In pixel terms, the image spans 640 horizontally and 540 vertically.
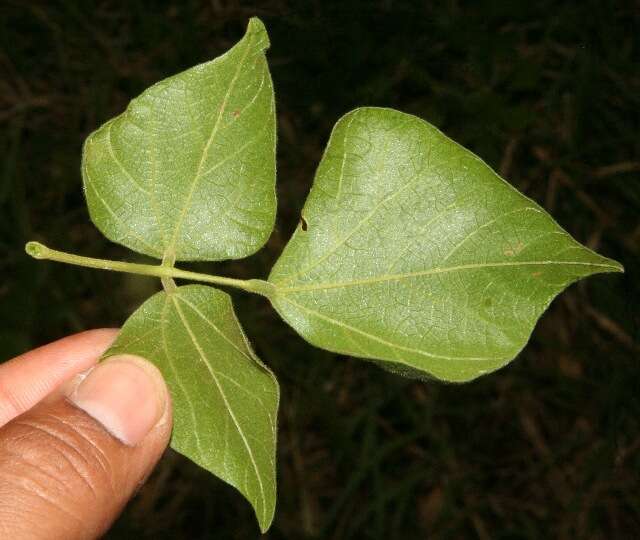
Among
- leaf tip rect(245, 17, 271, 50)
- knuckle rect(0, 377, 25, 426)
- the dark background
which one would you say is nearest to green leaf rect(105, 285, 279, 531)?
leaf tip rect(245, 17, 271, 50)

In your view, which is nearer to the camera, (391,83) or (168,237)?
(168,237)

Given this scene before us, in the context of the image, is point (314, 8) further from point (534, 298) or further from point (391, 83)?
point (534, 298)

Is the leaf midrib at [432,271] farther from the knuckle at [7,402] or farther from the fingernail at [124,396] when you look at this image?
the knuckle at [7,402]

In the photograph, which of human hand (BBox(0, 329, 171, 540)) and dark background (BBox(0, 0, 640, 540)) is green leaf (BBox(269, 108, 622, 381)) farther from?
dark background (BBox(0, 0, 640, 540))

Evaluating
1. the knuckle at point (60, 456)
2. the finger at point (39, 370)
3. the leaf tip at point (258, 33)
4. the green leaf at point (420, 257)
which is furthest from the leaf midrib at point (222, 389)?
the finger at point (39, 370)

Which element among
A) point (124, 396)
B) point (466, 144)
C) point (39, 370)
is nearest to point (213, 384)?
point (124, 396)

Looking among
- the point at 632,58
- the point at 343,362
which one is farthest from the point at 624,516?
the point at 632,58
